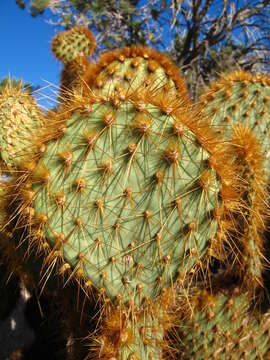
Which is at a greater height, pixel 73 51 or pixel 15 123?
pixel 73 51

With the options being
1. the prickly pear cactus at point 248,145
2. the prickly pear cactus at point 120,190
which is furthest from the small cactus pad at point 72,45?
the prickly pear cactus at point 120,190

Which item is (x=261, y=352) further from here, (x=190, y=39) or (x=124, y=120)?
(x=190, y=39)

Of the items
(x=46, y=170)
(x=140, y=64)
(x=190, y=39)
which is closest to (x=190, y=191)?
(x=46, y=170)

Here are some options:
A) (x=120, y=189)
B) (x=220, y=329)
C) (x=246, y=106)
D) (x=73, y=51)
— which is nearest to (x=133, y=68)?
(x=246, y=106)

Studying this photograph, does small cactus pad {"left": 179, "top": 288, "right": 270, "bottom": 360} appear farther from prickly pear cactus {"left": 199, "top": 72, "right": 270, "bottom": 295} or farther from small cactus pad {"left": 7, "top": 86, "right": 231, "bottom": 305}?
small cactus pad {"left": 7, "top": 86, "right": 231, "bottom": 305}

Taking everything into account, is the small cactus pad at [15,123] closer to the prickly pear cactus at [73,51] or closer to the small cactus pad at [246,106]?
the small cactus pad at [246,106]

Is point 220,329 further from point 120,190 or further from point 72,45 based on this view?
point 72,45

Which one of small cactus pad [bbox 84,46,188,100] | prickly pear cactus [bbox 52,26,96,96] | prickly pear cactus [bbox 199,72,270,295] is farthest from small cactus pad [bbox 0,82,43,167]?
prickly pear cactus [bbox 52,26,96,96]
